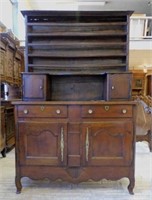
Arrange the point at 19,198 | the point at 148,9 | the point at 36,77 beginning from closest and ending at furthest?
the point at 19,198
the point at 36,77
the point at 148,9

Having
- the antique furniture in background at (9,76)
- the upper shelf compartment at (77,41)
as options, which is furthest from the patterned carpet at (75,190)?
the upper shelf compartment at (77,41)

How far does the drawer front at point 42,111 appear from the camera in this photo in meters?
2.03

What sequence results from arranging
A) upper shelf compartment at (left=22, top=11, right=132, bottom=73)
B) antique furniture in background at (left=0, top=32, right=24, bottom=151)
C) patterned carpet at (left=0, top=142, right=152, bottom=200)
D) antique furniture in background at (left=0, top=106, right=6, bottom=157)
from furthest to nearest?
antique furniture in background at (left=0, top=32, right=24, bottom=151) < antique furniture in background at (left=0, top=106, right=6, bottom=157) < upper shelf compartment at (left=22, top=11, right=132, bottom=73) < patterned carpet at (left=0, top=142, right=152, bottom=200)

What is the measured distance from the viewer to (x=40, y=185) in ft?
7.41

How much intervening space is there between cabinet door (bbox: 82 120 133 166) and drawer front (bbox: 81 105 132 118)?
0.07 m

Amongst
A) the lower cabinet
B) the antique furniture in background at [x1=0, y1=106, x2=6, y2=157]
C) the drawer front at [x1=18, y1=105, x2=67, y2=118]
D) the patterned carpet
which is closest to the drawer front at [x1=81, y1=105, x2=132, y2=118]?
the lower cabinet

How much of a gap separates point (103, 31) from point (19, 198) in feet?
6.59

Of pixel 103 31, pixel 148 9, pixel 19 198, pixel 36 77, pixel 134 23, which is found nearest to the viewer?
pixel 19 198

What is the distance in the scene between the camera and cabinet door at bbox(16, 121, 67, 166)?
2.04 meters

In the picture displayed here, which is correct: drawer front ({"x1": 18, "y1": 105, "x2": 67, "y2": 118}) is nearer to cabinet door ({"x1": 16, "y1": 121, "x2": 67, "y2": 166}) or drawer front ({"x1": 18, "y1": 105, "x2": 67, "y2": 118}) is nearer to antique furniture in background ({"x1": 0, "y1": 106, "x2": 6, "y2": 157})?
cabinet door ({"x1": 16, "y1": 121, "x2": 67, "y2": 166})

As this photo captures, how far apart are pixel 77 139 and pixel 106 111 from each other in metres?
0.40

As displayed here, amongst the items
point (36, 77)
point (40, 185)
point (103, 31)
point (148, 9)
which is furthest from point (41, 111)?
point (148, 9)

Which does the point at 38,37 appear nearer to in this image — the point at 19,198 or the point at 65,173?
the point at 65,173

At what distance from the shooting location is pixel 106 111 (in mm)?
2025
